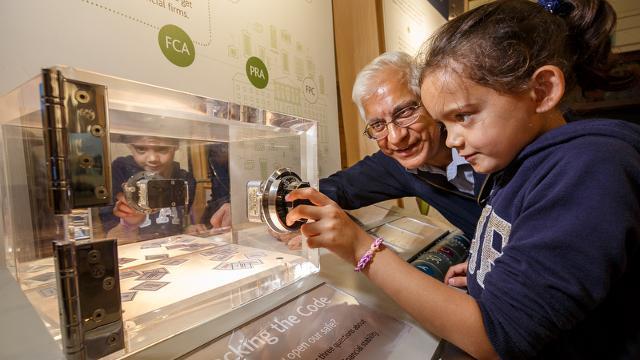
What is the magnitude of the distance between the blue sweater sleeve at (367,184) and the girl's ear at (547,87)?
0.67 m

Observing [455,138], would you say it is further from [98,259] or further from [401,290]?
[98,259]

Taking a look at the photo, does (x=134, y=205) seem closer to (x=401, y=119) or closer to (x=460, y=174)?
(x=401, y=119)

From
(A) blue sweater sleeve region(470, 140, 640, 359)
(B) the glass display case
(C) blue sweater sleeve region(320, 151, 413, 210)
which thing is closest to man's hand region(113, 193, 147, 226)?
(B) the glass display case

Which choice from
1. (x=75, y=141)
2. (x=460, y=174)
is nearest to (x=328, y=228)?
(x=75, y=141)

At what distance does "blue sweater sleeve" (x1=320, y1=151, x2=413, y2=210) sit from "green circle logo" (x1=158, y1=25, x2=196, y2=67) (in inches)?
22.9

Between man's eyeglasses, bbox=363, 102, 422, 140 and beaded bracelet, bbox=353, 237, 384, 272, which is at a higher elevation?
man's eyeglasses, bbox=363, 102, 422, 140

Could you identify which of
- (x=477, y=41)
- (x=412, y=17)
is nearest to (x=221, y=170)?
(x=477, y=41)

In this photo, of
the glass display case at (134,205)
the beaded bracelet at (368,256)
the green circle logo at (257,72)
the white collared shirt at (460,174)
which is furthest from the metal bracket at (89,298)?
the white collared shirt at (460,174)

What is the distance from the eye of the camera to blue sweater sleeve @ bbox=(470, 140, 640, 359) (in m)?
0.32

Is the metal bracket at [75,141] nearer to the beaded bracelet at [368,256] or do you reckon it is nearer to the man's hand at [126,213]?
the man's hand at [126,213]

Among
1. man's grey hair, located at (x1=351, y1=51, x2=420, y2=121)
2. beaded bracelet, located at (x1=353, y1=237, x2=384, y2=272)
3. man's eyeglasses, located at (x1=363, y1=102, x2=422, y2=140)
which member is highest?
man's grey hair, located at (x1=351, y1=51, x2=420, y2=121)

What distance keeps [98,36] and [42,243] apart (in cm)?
45

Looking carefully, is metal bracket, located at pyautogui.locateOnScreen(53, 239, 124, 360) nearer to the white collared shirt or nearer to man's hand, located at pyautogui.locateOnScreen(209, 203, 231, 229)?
man's hand, located at pyautogui.locateOnScreen(209, 203, 231, 229)

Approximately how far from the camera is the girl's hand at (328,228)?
467 mm
